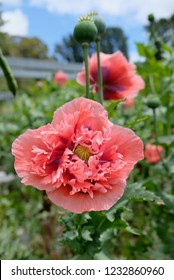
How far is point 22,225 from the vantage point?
1916 mm

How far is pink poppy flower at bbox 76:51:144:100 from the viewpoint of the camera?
3.52ft

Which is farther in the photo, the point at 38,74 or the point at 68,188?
the point at 38,74

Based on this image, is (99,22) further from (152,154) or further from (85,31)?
(152,154)

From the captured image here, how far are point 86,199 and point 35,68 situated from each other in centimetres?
569

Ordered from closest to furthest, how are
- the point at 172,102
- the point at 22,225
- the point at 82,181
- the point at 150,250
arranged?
the point at 82,181 < the point at 150,250 < the point at 172,102 < the point at 22,225

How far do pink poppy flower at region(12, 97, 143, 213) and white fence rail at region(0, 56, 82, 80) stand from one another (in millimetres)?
5264

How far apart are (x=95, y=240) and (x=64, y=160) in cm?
23

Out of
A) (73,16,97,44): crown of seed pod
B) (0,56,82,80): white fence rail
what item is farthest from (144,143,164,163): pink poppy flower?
(0,56,82,80): white fence rail

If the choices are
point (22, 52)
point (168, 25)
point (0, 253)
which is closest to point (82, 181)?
point (0, 253)

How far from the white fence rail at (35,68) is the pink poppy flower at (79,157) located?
17.3 ft

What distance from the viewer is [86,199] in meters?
0.66

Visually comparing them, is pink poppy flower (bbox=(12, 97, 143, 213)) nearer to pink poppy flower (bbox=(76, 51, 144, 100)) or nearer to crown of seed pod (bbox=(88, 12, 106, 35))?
crown of seed pod (bbox=(88, 12, 106, 35))

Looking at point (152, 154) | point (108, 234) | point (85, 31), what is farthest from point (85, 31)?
point (152, 154)
